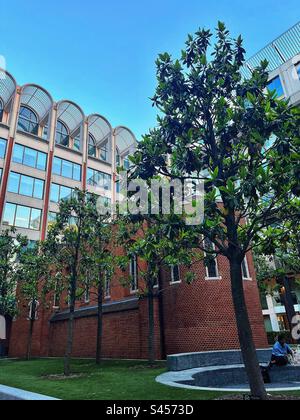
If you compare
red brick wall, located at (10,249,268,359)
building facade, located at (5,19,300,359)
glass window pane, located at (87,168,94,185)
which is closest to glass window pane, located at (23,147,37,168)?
building facade, located at (5,19,300,359)

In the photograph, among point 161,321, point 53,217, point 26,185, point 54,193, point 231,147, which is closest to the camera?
point 231,147

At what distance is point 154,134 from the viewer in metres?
8.02

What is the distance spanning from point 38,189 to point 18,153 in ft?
16.0

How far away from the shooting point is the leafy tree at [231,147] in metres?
6.43

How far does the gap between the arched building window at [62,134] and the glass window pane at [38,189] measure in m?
7.49

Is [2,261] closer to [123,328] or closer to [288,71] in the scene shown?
[123,328]

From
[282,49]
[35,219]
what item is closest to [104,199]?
[35,219]

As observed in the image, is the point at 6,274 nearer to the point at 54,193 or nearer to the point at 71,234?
the point at 71,234

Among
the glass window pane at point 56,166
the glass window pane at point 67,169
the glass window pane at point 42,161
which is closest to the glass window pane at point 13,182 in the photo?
the glass window pane at point 42,161

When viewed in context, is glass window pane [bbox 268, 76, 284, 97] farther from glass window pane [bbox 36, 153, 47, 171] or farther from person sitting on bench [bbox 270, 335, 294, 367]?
person sitting on bench [bbox 270, 335, 294, 367]

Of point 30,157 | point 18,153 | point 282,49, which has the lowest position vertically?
point 18,153

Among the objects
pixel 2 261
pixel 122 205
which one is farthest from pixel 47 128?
pixel 122 205

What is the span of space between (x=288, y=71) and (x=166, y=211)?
36.1 m

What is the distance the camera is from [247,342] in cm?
667
